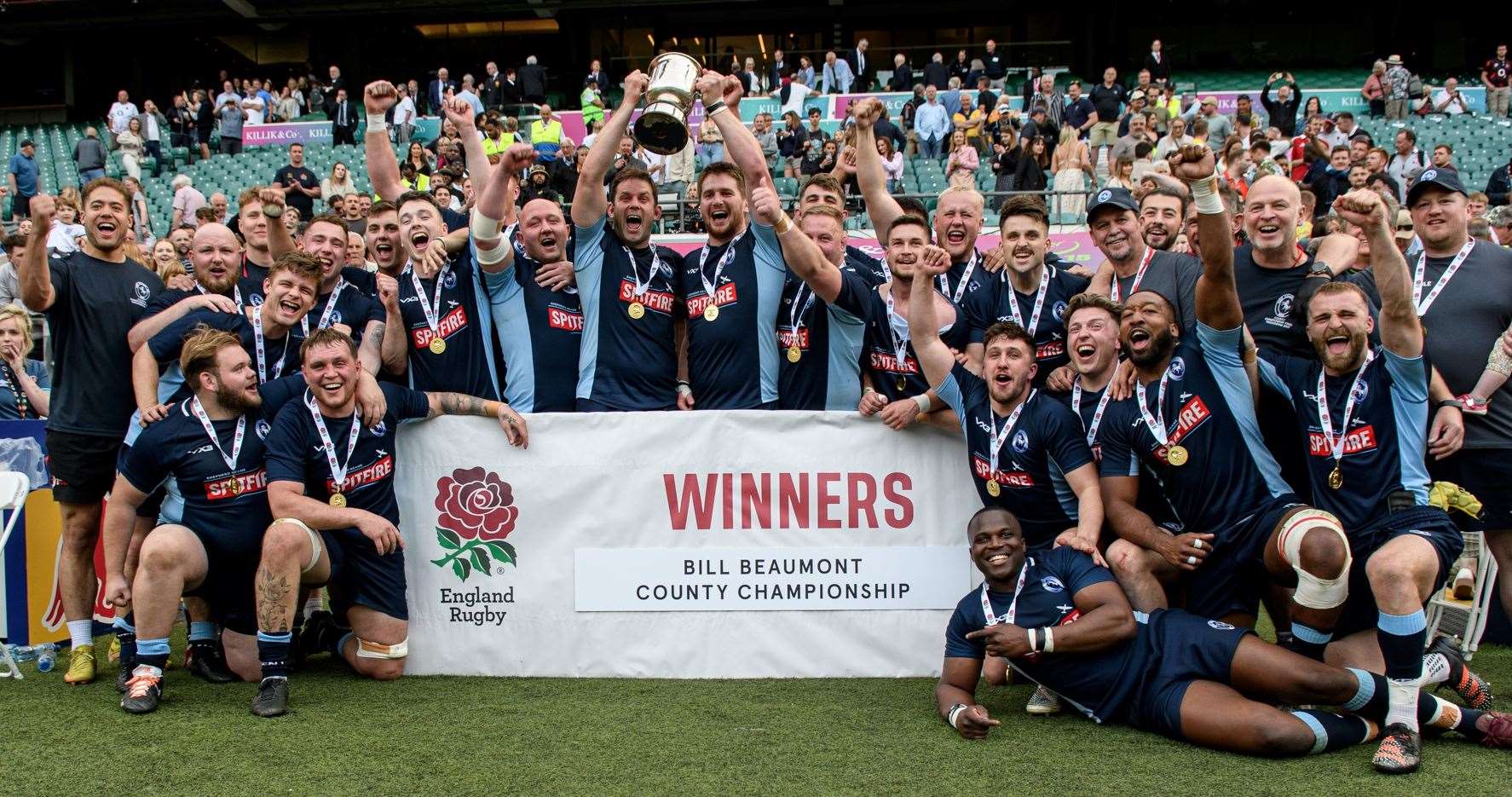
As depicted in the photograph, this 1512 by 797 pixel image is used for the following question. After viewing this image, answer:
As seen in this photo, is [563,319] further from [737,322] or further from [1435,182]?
[1435,182]

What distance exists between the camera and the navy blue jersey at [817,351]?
585 centimetres

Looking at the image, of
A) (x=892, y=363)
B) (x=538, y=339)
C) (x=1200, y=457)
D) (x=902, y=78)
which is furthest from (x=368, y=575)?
(x=902, y=78)

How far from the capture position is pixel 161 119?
25016 millimetres

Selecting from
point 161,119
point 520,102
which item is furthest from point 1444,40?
point 161,119

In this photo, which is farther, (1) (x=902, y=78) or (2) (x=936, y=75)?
(1) (x=902, y=78)

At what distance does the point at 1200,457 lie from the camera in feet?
16.1

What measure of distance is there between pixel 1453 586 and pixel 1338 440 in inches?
81.2

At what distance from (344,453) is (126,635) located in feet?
4.16

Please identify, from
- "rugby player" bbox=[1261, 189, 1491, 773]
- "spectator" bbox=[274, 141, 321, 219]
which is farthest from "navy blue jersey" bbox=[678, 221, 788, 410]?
"spectator" bbox=[274, 141, 321, 219]

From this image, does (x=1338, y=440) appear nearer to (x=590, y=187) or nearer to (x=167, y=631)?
(x=590, y=187)

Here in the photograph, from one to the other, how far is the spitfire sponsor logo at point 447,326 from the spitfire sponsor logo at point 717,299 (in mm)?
1092

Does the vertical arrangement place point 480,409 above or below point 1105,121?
below

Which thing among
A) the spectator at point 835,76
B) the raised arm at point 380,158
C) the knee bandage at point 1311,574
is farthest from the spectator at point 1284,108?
the knee bandage at point 1311,574

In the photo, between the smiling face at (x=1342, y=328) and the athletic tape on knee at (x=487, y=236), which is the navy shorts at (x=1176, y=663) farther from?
the athletic tape on knee at (x=487, y=236)
